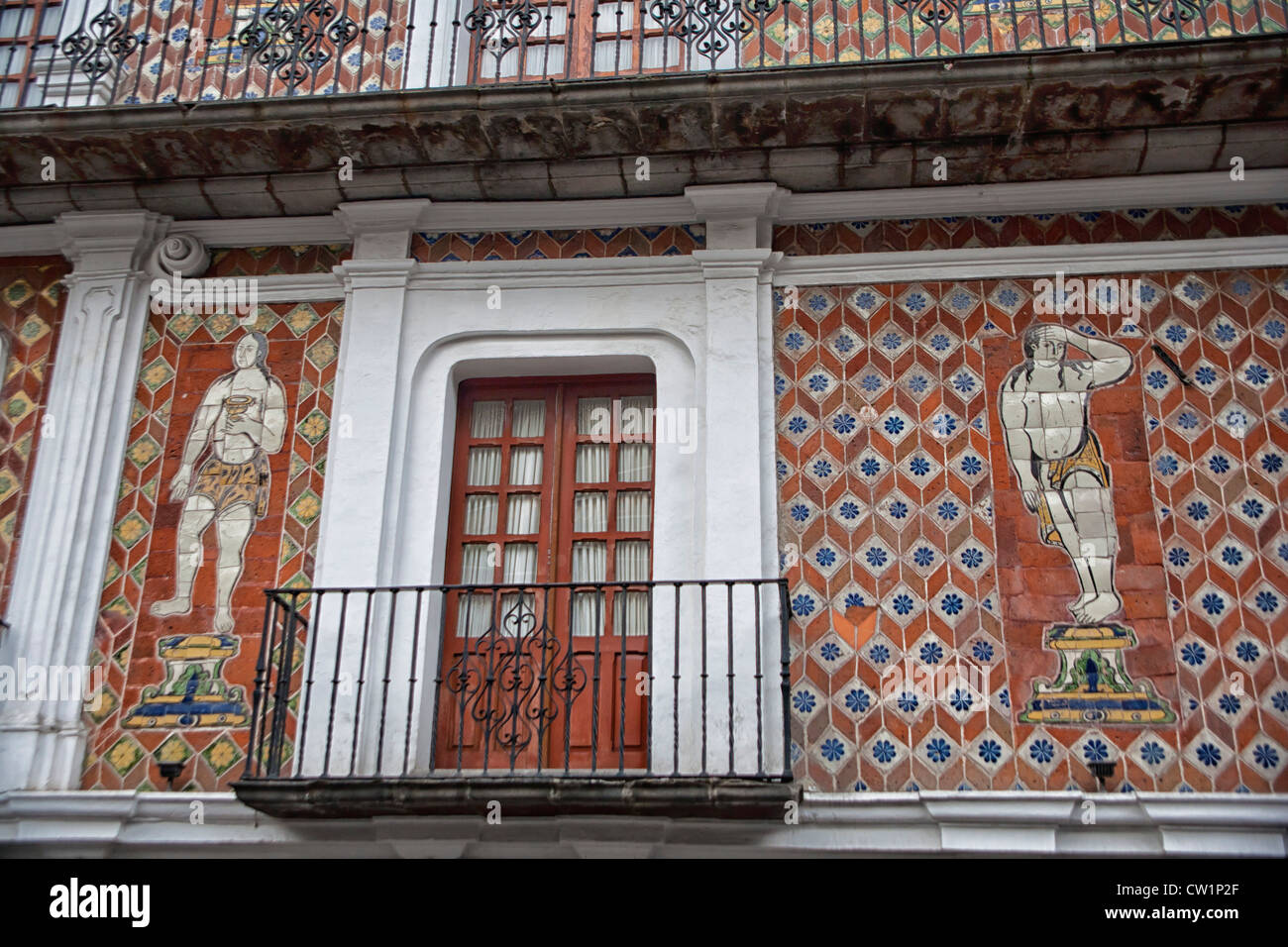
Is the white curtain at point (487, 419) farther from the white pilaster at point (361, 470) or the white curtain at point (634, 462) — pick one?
the white curtain at point (634, 462)

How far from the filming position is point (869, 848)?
274 inches

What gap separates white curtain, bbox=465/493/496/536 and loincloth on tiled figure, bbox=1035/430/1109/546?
3.03 meters

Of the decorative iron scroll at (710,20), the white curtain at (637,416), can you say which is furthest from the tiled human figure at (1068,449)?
the decorative iron scroll at (710,20)

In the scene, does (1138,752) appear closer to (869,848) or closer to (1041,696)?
(1041,696)

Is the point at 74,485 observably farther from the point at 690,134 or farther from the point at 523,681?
the point at 690,134

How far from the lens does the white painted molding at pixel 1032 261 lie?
323 inches

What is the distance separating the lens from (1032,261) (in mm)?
8273

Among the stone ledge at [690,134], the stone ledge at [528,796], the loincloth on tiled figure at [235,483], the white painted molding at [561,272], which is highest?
the stone ledge at [690,134]

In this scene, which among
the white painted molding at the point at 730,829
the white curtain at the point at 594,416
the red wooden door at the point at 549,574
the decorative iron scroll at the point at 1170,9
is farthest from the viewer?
the white curtain at the point at 594,416

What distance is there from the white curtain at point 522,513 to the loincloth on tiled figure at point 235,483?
1.38 metres

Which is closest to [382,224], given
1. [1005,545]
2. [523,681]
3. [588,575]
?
[588,575]

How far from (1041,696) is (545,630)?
8.31 ft
